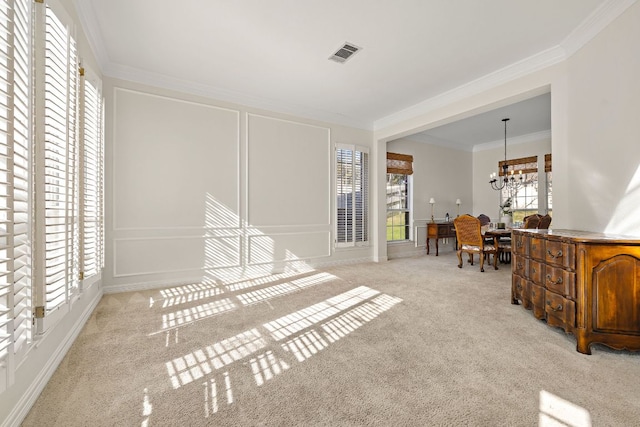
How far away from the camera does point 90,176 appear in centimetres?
279

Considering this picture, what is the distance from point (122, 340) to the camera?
2.34 metres

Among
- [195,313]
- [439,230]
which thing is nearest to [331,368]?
[195,313]

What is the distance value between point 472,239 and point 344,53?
12.9 ft

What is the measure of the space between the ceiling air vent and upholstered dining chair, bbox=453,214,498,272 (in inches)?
135

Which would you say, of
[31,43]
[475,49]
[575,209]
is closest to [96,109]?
[31,43]

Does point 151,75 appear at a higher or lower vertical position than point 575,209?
higher

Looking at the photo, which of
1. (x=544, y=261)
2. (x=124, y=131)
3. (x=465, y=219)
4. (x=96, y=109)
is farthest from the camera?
(x=465, y=219)

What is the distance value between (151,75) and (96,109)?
3.69 feet

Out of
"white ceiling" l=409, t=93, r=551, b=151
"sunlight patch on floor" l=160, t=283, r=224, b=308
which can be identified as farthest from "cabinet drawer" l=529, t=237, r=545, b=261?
"sunlight patch on floor" l=160, t=283, r=224, b=308

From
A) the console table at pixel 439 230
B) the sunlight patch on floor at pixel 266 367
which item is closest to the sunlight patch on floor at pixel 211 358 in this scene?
the sunlight patch on floor at pixel 266 367

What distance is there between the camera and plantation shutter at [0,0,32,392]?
3.91 ft

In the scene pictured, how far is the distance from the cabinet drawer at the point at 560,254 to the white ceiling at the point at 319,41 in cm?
209

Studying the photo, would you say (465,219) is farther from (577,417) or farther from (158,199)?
(158,199)

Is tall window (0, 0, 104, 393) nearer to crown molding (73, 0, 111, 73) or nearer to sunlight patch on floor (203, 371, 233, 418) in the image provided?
crown molding (73, 0, 111, 73)
